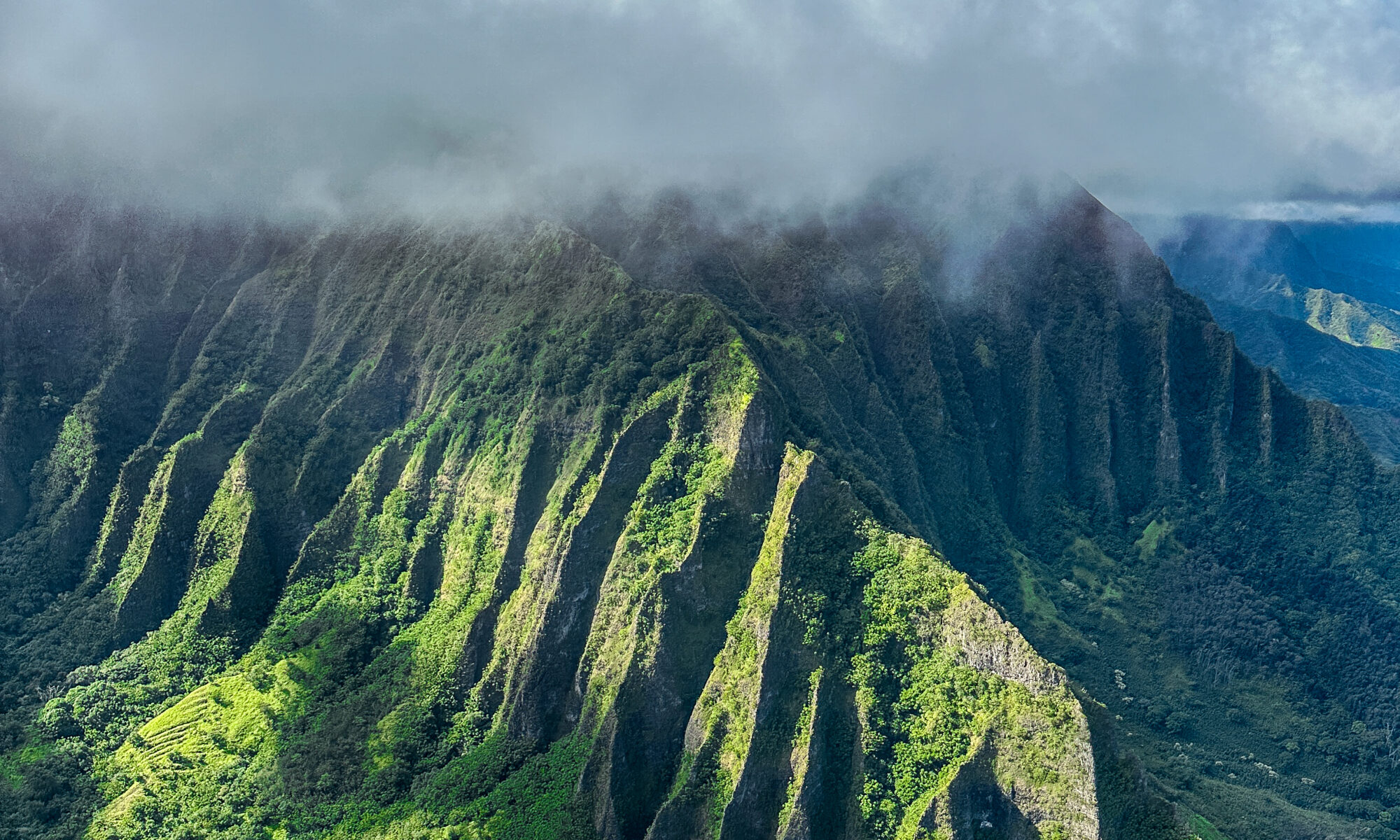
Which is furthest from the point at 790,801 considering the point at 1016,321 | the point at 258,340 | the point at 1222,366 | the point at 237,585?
the point at 1222,366

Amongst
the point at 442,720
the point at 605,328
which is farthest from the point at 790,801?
the point at 605,328

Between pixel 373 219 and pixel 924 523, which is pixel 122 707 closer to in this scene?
pixel 373 219

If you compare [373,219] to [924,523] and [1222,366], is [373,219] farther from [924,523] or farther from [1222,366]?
[1222,366]

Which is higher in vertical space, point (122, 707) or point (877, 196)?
point (877, 196)

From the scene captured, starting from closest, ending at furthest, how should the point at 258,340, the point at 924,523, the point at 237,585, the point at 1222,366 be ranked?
the point at 237,585 → the point at 258,340 → the point at 924,523 → the point at 1222,366

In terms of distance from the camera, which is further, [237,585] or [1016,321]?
[1016,321]

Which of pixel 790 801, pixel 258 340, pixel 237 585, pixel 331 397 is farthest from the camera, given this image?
pixel 258 340

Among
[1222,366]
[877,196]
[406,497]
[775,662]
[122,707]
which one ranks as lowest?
[122,707]
